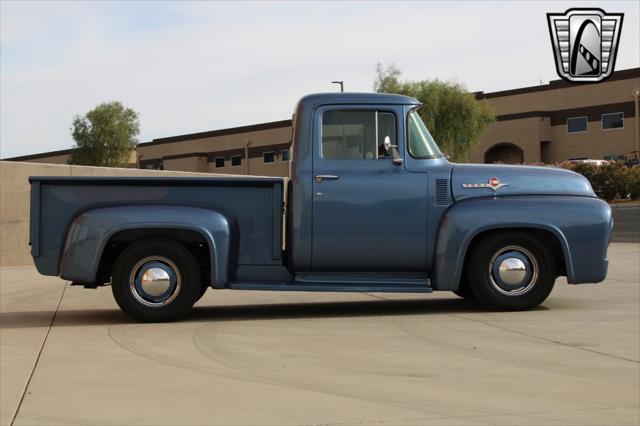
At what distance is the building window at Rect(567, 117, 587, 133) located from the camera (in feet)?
192

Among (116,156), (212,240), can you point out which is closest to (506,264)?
(212,240)

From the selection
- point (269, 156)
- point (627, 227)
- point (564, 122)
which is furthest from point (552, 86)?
point (627, 227)

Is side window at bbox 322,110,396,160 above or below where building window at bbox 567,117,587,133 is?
below

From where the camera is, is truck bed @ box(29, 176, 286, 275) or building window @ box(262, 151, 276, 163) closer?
truck bed @ box(29, 176, 286, 275)

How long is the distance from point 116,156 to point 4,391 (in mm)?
81319

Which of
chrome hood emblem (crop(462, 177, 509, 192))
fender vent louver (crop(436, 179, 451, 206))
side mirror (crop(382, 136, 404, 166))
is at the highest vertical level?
side mirror (crop(382, 136, 404, 166))

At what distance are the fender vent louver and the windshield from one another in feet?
1.03

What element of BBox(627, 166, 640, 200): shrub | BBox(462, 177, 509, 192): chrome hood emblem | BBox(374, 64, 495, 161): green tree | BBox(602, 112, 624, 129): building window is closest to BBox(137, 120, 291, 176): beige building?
BBox(374, 64, 495, 161): green tree

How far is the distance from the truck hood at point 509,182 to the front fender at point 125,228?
2.52 meters

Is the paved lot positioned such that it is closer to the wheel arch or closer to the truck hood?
the wheel arch

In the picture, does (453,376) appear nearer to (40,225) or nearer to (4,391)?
(4,391)

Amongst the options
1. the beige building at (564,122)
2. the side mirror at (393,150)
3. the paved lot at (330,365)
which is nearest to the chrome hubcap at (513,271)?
the paved lot at (330,365)

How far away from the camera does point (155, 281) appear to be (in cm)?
912

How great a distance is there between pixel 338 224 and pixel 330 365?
2.83 meters
